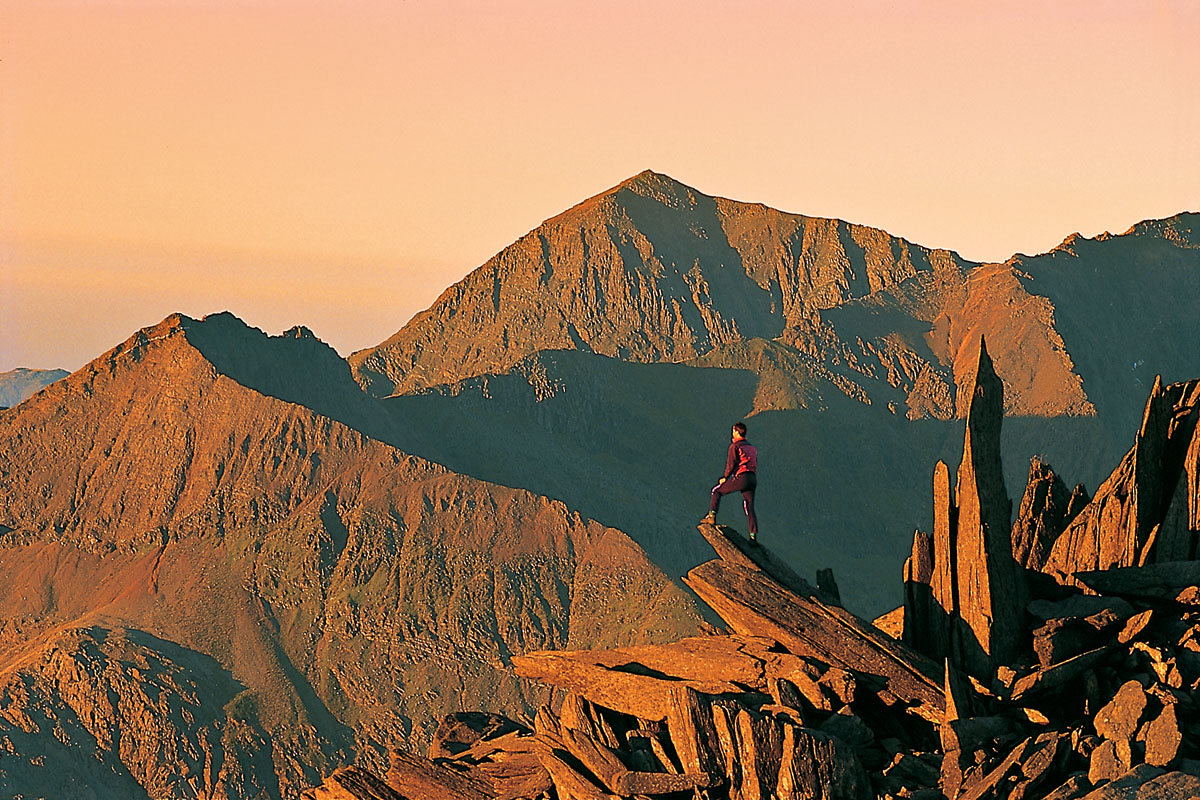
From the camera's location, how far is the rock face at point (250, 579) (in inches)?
3816

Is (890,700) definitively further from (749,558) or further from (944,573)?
(749,558)

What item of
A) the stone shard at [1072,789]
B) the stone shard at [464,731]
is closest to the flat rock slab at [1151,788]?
the stone shard at [1072,789]

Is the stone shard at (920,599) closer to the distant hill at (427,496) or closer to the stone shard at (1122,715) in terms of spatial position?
the stone shard at (1122,715)

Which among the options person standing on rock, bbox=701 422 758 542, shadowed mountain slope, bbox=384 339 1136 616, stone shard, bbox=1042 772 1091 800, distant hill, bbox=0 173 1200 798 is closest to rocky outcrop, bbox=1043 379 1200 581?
stone shard, bbox=1042 772 1091 800

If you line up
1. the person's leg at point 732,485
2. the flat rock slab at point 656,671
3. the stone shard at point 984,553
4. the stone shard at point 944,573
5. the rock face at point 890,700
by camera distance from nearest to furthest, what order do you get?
the rock face at point 890,700 → the stone shard at point 984,553 → the flat rock slab at point 656,671 → the stone shard at point 944,573 → the person's leg at point 732,485

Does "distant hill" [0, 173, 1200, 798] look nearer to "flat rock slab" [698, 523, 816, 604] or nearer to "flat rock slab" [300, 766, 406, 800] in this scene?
"flat rock slab" [300, 766, 406, 800]

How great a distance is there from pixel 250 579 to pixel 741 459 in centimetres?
9435

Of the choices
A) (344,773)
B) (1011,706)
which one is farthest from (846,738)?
(344,773)

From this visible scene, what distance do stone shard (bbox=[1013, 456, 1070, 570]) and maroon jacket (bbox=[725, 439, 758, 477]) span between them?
5093mm

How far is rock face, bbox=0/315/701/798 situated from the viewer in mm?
96938

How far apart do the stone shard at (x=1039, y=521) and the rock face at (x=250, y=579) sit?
70.8 metres

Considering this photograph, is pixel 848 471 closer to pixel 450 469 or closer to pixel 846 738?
pixel 450 469

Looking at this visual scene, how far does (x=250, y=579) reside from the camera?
114 metres

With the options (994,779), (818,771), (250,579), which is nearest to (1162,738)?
(994,779)
